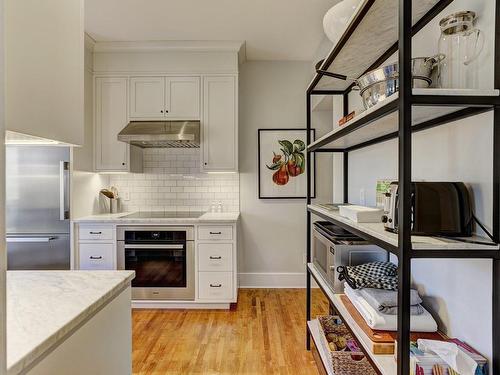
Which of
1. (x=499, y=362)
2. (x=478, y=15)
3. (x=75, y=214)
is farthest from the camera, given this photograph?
(x=75, y=214)

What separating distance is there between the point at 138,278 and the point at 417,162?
Result: 283 centimetres

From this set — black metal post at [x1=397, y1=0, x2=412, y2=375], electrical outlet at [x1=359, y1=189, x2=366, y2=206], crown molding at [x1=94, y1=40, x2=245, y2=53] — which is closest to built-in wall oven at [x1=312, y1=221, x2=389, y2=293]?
electrical outlet at [x1=359, y1=189, x2=366, y2=206]

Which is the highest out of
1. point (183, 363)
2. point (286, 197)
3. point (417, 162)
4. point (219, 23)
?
point (219, 23)

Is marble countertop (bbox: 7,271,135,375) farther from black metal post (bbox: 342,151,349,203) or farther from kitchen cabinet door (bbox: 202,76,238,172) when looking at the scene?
kitchen cabinet door (bbox: 202,76,238,172)

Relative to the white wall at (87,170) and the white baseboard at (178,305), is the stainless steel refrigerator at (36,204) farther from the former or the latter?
the white baseboard at (178,305)

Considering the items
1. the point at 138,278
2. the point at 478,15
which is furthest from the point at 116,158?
the point at 478,15

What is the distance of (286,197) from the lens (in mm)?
4039

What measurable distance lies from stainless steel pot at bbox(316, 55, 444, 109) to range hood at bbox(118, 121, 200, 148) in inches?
86.8

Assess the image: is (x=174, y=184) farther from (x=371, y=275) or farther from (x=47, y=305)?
(x=47, y=305)

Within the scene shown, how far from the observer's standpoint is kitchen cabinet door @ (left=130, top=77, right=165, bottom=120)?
3.64m

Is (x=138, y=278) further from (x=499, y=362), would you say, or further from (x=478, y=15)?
(x=478, y=15)

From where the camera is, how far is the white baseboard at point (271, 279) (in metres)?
4.05

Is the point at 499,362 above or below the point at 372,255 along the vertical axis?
below

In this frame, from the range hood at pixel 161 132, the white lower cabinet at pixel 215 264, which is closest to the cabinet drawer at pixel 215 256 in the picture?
the white lower cabinet at pixel 215 264
